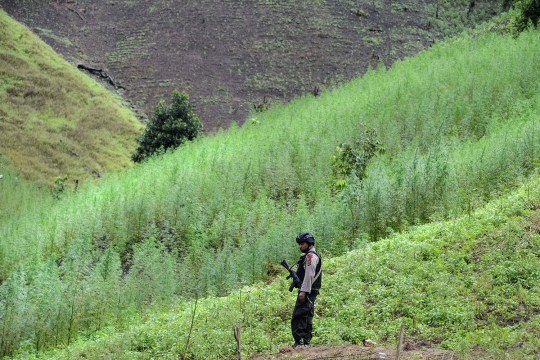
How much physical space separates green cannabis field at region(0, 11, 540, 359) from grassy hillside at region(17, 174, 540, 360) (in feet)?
0.12

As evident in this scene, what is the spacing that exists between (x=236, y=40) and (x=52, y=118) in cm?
1804

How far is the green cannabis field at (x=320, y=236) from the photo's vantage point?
895 centimetres

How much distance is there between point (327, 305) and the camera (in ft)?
31.7

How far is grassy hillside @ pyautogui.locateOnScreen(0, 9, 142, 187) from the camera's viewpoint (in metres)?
30.2

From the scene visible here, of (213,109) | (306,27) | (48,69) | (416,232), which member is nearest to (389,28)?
(306,27)

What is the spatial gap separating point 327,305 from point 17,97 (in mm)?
31205

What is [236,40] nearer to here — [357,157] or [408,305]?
[357,157]

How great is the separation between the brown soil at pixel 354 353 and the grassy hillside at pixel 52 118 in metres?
23.5

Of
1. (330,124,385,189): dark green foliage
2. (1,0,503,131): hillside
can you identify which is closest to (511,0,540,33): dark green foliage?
(1,0,503,131): hillside

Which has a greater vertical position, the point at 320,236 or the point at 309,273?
the point at 320,236

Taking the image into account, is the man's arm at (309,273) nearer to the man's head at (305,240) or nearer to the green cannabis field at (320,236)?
the man's head at (305,240)

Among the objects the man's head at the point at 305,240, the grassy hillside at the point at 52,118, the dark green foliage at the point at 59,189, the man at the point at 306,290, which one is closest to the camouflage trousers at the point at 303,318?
the man at the point at 306,290

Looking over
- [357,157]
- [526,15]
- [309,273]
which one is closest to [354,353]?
[309,273]

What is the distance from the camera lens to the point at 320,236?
13.1 metres
